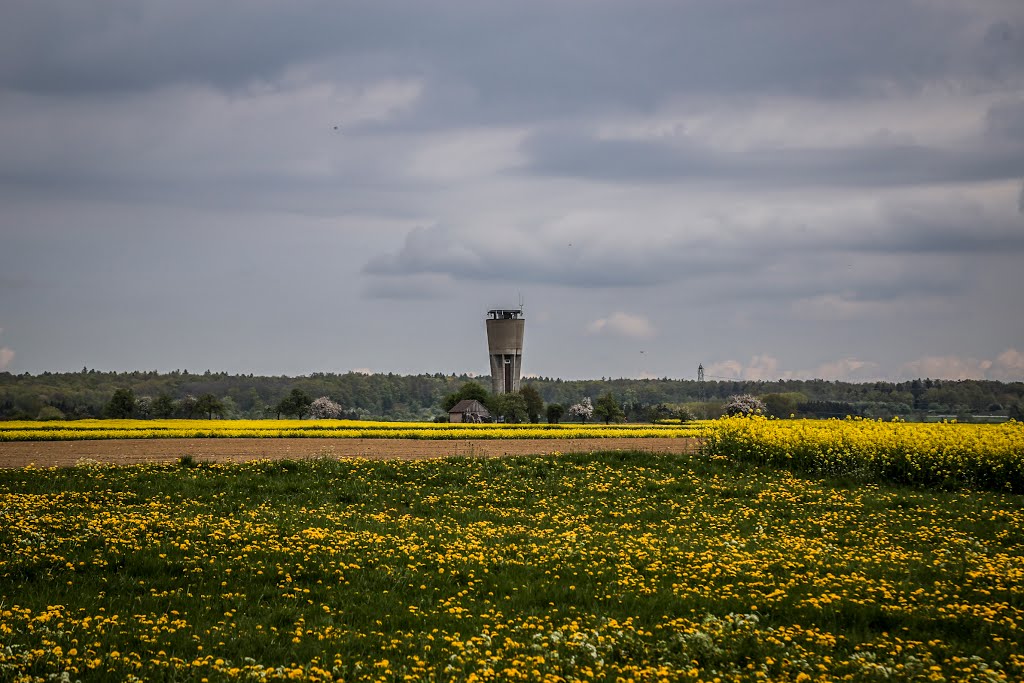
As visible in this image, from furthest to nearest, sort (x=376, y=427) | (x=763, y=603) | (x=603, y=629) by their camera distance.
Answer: (x=376, y=427) → (x=763, y=603) → (x=603, y=629)

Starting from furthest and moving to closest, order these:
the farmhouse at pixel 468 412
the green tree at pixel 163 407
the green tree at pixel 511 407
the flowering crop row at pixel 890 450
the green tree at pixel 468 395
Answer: the green tree at pixel 468 395 → the farmhouse at pixel 468 412 → the green tree at pixel 511 407 → the green tree at pixel 163 407 → the flowering crop row at pixel 890 450

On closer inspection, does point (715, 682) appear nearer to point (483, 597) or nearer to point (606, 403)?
point (483, 597)

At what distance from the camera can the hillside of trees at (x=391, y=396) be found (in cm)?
9394

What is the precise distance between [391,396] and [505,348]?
66.7 metres

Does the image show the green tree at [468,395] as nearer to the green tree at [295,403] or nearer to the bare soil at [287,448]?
the green tree at [295,403]

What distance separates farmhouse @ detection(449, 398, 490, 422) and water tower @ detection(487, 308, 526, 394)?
3669 millimetres

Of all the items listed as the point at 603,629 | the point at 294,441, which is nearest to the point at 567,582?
the point at 603,629

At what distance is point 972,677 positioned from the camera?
472 inches

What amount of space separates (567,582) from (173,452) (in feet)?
74.3

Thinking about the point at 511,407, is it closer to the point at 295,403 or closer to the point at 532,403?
the point at 532,403

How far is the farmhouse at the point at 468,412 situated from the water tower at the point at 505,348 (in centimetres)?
367

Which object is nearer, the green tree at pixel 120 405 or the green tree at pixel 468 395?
the green tree at pixel 120 405

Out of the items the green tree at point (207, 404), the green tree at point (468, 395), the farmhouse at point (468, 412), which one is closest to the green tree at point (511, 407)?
the farmhouse at point (468, 412)

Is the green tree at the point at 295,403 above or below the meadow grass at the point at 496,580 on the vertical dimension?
above
